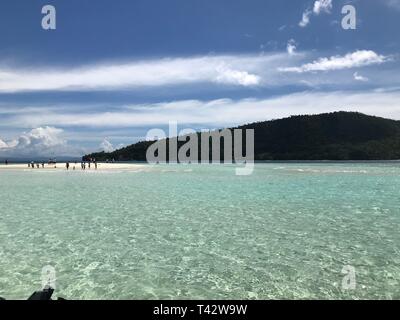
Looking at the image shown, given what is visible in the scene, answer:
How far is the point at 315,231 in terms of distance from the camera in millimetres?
16891

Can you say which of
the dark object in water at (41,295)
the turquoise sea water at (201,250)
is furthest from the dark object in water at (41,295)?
the turquoise sea water at (201,250)

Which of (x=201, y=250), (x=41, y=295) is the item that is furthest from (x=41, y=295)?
(x=201, y=250)

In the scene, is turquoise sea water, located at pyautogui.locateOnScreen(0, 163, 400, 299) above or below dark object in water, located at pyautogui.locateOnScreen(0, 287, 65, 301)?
below

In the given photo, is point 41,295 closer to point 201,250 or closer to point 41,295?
point 41,295

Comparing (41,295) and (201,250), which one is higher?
(41,295)

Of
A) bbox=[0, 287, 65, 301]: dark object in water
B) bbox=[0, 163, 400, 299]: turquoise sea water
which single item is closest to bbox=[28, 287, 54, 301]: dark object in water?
bbox=[0, 287, 65, 301]: dark object in water

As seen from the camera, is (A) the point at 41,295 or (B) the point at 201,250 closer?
(A) the point at 41,295

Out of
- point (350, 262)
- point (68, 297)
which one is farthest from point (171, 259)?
point (350, 262)

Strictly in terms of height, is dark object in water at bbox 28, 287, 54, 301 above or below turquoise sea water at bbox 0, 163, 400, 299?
above

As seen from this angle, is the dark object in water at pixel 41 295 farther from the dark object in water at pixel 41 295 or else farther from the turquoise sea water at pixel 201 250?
the turquoise sea water at pixel 201 250

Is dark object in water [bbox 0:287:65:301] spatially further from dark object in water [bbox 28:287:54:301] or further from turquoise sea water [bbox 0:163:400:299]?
turquoise sea water [bbox 0:163:400:299]

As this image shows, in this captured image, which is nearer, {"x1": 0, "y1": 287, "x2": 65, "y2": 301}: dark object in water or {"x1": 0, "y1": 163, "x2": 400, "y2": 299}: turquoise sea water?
{"x1": 0, "y1": 287, "x2": 65, "y2": 301}: dark object in water
